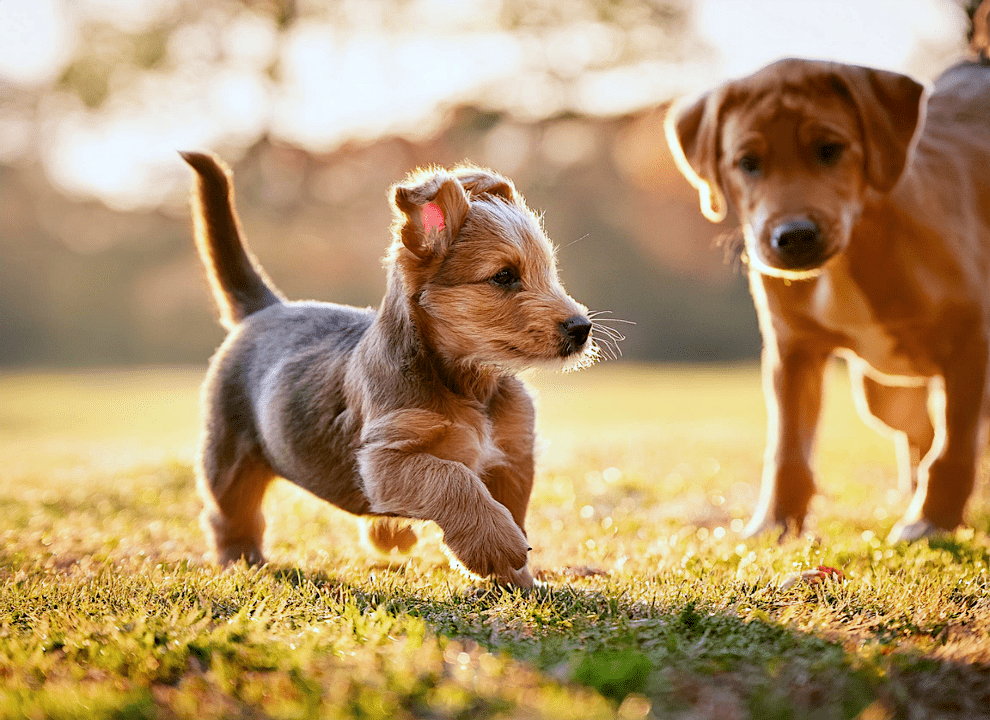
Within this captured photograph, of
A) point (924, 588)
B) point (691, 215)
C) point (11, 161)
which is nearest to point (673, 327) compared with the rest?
point (691, 215)

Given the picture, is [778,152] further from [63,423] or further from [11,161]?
[11,161]

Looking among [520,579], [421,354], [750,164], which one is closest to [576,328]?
[421,354]

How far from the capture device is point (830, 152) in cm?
489

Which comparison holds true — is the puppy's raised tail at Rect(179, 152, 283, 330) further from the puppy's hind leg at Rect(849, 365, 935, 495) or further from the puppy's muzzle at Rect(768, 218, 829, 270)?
the puppy's hind leg at Rect(849, 365, 935, 495)

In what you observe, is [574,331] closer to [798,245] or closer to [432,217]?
[432,217]

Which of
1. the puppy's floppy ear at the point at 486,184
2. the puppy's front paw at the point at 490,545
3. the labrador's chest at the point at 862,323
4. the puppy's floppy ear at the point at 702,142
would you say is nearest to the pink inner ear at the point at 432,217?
the puppy's floppy ear at the point at 486,184

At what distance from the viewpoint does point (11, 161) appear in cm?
2823

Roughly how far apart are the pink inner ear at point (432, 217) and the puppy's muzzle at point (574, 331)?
653 mm

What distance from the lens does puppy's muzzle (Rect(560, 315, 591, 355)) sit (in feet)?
12.6

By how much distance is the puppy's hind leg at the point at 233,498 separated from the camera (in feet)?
15.1

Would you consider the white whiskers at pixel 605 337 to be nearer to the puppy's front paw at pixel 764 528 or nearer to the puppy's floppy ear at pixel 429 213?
the puppy's floppy ear at pixel 429 213

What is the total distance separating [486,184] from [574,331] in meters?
0.88

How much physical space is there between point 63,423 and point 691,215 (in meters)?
19.1

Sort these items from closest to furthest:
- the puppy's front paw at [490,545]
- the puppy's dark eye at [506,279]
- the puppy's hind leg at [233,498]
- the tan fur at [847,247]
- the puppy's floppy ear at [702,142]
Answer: the puppy's front paw at [490,545] < the puppy's dark eye at [506,279] < the puppy's hind leg at [233,498] < the tan fur at [847,247] < the puppy's floppy ear at [702,142]
